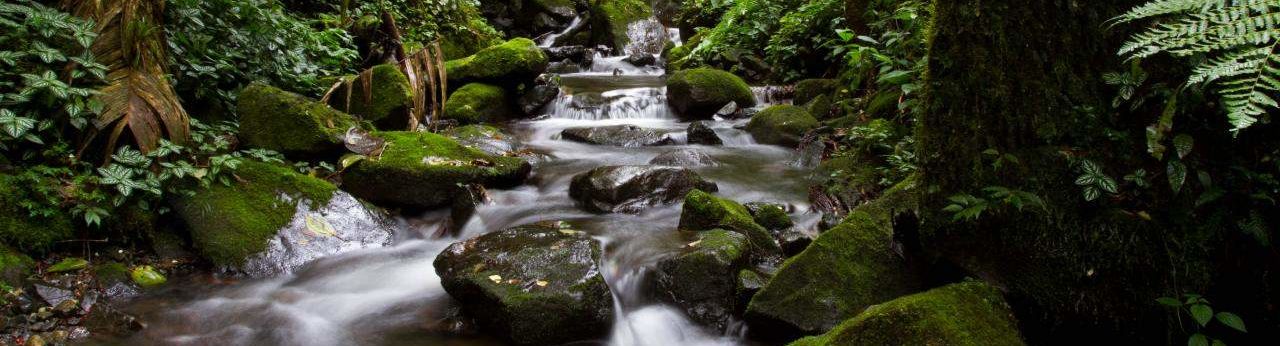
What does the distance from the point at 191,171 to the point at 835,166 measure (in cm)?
547

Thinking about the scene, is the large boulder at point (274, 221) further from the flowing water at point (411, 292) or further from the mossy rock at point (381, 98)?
the mossy rock at point (381, 98)

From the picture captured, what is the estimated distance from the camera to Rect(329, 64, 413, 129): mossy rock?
7.11m

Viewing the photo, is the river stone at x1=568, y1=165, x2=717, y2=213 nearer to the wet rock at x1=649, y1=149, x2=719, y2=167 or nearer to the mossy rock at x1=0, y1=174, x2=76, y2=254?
the wet rock at x1=649, y1=149, x2=719, y2=167

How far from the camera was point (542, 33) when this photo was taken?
19.3 meters

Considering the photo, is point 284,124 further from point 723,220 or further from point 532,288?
point 723,220

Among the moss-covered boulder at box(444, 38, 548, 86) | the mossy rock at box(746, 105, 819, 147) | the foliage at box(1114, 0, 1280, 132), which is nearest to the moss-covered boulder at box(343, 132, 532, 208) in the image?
the mossy rock at box(746, 105, 819, 147)

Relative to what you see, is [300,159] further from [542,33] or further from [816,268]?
[542,33]

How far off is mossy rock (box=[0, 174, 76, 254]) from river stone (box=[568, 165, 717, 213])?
3.72m

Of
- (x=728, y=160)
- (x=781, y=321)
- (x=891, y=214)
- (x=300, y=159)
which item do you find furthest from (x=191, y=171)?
(x=728, y=160)

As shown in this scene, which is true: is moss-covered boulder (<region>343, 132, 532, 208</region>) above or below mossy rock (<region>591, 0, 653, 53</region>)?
above

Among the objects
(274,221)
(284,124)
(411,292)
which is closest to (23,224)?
(274,221)

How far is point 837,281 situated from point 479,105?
756 cm

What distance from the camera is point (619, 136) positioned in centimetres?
880

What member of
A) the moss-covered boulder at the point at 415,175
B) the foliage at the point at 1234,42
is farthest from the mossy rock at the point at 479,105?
the foliage at the point at 1234,42
